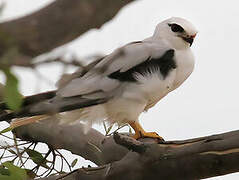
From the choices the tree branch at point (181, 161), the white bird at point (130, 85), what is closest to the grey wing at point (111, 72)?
the white bird at point (130, 85)

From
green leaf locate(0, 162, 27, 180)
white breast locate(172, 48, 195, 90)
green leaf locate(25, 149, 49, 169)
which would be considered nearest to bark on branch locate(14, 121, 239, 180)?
green leaf locate(0, 162, 27, 180)

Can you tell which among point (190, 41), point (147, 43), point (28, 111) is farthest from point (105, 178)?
point (190, 41)

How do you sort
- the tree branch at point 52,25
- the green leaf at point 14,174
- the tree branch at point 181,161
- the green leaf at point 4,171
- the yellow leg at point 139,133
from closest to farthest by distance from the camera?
the tree branch at point 52,25
the tree branch at point 181,161
the green leaf at point 14,174
the green leaf at point 4,171
the yellow leg at point 139,133

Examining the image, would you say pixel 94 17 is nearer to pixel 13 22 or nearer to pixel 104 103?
pixel 13 22

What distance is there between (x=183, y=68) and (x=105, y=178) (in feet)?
2.73

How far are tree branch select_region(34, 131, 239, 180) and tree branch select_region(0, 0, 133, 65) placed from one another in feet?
3.00

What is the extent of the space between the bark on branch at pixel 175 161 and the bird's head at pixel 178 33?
0.90m

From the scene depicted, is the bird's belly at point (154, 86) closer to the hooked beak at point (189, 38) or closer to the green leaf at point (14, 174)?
the hooked beak at point (189, 38)

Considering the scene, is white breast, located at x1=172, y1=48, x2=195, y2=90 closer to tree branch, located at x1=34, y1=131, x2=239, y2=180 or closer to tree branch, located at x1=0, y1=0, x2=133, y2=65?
tree branch, located at x1=34, y1=131, x2=239, y2=180

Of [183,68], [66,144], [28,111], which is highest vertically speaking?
[183,68]

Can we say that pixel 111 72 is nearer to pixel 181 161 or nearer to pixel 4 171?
pixel 4 171

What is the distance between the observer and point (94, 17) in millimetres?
602

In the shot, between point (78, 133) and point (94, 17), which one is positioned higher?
point (78, 133)

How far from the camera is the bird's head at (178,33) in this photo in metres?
2.44
